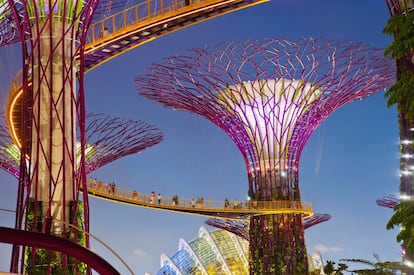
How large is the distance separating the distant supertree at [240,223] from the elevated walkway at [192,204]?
8.70ft

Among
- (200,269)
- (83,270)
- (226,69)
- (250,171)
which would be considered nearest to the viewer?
(83,270)

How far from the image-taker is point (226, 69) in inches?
1157

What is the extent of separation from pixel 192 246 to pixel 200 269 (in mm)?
2656

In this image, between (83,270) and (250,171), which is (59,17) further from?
(250,171)

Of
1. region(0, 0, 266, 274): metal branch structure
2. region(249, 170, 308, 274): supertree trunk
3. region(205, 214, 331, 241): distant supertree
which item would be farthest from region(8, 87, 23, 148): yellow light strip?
region(205, 214, 331, 241): distant supertree

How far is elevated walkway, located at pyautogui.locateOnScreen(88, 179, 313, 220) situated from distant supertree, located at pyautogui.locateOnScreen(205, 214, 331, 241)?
2651 millimetres

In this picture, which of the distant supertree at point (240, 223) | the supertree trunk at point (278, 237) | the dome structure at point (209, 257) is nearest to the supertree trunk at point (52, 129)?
the supertree trunk at point (278, 237)

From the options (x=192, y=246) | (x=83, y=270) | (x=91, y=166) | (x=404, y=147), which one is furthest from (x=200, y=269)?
Result: (x=404, y=147)

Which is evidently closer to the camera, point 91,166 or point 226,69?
point 226,69

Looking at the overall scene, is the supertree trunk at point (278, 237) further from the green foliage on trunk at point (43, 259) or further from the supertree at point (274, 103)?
the green foliage on trunk at point (43, 259)

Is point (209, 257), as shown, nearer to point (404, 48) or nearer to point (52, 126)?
point (52, 126)

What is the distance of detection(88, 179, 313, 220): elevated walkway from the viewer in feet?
103

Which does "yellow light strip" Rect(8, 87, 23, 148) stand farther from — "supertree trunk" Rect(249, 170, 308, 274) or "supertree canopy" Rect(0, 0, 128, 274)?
"supertree trunk" Rect(249, 170, 308, 274)

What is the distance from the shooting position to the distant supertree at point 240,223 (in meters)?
37.9
